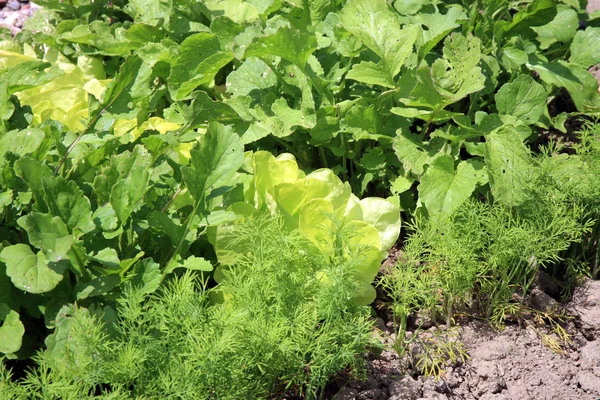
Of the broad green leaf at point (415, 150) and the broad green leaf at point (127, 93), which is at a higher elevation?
the broad green leaf at point (127, 93)

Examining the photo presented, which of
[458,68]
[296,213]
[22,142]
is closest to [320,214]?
[296,213]

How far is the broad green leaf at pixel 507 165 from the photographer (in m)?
2.27

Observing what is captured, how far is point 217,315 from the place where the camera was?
1759 mm

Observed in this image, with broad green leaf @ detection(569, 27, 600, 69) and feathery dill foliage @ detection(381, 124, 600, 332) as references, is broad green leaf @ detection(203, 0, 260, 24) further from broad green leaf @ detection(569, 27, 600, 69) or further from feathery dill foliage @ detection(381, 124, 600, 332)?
broad green leaf @ detection(569, 27, 600, 69)

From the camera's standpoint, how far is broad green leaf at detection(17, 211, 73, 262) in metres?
1.77

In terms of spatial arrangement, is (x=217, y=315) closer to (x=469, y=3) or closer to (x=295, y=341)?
(x=295, y=341)

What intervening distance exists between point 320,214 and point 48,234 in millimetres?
747

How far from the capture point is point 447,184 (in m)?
2.41

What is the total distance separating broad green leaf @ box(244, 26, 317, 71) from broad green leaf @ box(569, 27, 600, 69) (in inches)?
46.7

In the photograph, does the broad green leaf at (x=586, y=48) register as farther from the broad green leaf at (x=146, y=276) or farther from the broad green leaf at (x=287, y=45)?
the broad green leaf at (x=146, y=276)

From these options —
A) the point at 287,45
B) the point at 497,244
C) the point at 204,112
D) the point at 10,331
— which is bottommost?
the point at 10,331

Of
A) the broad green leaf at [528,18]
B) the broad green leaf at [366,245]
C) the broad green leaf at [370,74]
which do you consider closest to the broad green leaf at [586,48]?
the broad green leaf at [528,18]

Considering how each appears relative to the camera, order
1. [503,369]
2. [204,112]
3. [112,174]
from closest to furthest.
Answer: [112,174], [503,369], [204,112]

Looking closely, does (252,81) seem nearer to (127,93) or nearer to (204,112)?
(204,112)
